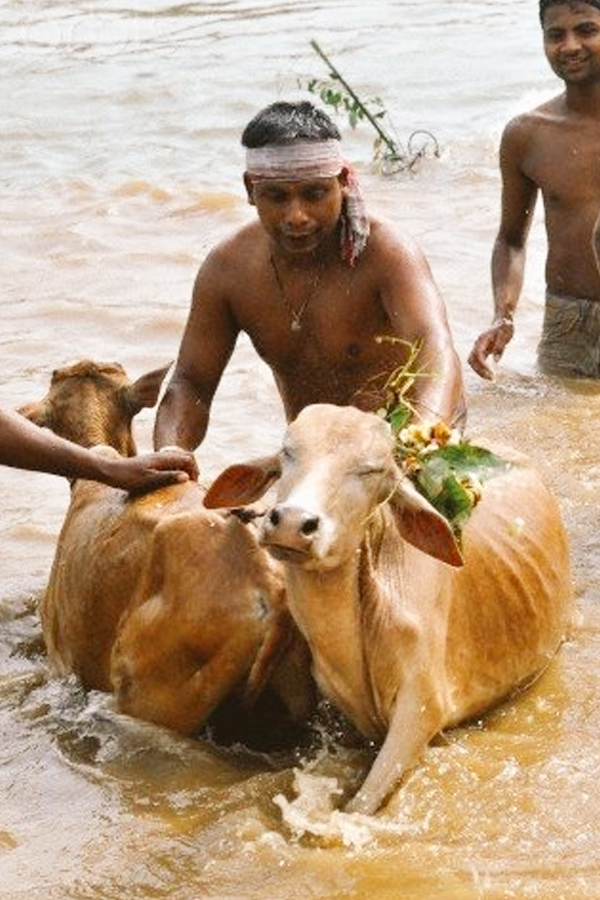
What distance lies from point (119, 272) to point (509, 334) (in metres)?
4.34

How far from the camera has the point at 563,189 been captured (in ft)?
33.4

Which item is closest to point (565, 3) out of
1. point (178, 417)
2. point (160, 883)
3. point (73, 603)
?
point (178, 417)

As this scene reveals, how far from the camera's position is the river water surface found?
19.1ft

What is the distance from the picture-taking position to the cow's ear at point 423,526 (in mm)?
5836

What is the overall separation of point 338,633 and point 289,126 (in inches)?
77.5

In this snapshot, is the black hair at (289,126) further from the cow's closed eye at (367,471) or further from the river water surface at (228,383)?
the river water surface at (228,383)

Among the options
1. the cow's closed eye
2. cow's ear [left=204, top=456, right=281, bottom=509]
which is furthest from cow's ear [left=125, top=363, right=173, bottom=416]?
the cow's closed eye

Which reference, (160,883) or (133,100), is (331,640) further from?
(133,100)

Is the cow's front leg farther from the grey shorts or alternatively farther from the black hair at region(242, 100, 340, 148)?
the grey shorts

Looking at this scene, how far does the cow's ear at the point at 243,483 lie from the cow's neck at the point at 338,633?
290 millimetres

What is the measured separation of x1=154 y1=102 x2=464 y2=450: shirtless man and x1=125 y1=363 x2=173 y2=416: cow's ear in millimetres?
277

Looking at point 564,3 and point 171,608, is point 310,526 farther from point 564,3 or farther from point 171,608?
point 564,3

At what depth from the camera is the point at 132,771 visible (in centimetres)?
639

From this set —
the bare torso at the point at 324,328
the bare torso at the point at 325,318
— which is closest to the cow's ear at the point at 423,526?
the bare torso at the point at 325,318
